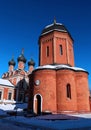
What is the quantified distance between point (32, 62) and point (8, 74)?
9.59m

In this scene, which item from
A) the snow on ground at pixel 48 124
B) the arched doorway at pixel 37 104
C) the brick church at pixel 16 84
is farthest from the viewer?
the brick church at pixel 16 84

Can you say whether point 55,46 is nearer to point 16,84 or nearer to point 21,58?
point 16,84

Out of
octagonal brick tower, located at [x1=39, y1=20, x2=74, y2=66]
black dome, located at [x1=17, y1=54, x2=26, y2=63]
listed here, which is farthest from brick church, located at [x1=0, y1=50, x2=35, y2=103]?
octagonal brick tower, located at [x1=39, y1=20, x2=74, y2=66]

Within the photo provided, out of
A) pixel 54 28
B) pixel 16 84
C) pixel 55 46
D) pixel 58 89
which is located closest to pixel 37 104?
pixel 58 89

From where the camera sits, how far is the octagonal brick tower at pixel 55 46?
2117 cm

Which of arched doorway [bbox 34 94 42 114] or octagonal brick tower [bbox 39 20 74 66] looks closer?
arched doorway [bbox 34 94 42 114]

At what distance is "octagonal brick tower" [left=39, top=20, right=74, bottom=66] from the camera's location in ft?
69.5

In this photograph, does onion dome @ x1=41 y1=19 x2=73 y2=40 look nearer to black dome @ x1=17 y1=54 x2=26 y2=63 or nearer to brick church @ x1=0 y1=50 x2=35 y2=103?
brick church @ x1=0 y1=50 x2=35 y2=103

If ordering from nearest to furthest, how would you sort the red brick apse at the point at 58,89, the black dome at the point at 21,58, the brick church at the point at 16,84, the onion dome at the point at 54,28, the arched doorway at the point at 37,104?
the red brick apse at the point at 58,89, the arched doorway at the point at 37,104, the onion dome at the point at 54,28, the brick church at the point at 16,84, the black dome at the point at 21,58

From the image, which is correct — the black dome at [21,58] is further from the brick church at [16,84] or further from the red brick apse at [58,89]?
the red brick apse at [58,89]

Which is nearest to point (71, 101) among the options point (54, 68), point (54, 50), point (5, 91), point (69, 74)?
point (69, 74)

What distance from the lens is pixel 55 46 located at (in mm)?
21422

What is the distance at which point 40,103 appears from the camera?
17.6m


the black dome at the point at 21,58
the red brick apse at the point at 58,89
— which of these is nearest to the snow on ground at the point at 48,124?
the red brick apse at the point at 58,89
